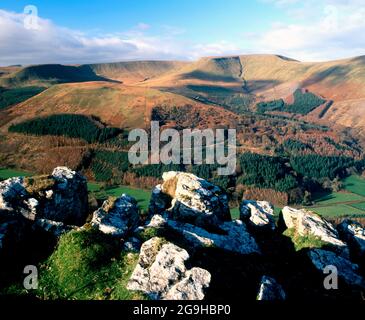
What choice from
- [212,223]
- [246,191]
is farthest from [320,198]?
[212,223]

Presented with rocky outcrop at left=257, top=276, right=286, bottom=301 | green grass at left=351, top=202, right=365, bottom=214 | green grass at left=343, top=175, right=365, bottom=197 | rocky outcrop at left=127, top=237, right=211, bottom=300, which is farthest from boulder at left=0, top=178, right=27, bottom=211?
green grass at left=343, top=175, right=365, bottom=197

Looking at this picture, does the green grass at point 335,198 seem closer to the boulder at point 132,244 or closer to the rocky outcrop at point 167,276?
the boulder at point 132,244

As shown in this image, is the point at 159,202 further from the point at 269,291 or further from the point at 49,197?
the point at 269,291

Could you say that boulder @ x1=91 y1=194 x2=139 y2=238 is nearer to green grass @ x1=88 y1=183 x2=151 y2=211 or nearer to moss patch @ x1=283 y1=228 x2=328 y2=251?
moss patch @ x1=283 y1=228 x2=328 y2=251

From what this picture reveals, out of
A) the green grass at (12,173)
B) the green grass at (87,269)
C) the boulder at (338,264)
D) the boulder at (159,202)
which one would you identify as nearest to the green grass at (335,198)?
the boulder at (159,202)

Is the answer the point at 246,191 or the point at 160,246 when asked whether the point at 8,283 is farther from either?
the point at 246,191

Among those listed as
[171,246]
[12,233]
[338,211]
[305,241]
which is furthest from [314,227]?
[338,211]
